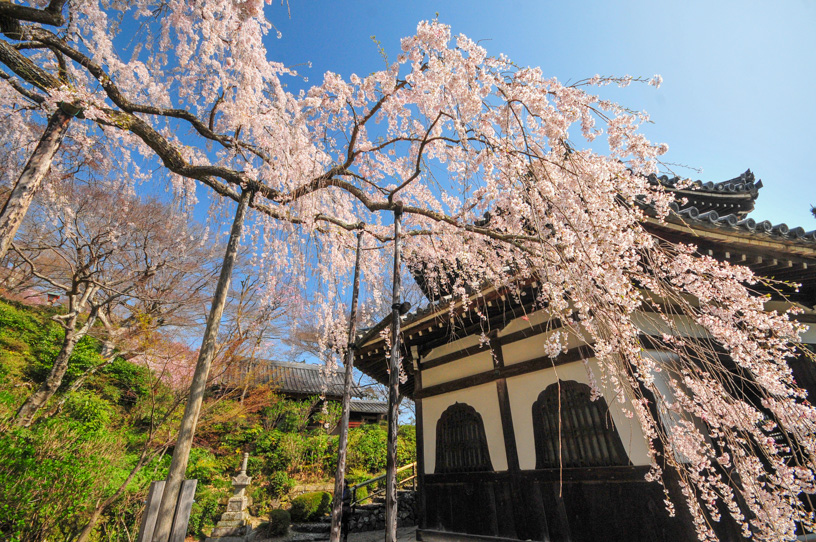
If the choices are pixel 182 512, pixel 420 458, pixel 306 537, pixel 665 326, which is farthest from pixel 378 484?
pixel 182 512

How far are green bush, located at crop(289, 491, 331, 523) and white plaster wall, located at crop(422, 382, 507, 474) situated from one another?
209 inches

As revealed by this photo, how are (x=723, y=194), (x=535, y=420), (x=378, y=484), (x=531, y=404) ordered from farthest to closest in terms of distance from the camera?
(x=378, y=484)
(x=723, y=194)
(x=531, y=404)
(x=535, y=420)

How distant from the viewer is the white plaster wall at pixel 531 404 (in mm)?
4527

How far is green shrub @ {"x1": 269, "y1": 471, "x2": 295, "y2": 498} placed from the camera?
10641 millimetres

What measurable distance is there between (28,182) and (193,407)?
9.52 feet

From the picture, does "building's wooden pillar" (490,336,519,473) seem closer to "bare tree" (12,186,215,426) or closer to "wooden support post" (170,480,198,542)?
"wooden support post" (170,480,198,542)

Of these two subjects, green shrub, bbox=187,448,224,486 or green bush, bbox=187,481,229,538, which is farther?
green shrub, bbox=187,448,224,486

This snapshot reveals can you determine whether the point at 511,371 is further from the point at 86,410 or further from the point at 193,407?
the point at 86,410

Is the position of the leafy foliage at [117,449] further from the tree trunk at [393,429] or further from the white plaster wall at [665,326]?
the white plaster wall at [665,326]

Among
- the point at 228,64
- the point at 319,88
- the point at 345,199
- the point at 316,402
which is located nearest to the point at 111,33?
the point at 228,64

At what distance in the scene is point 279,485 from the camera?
10680mm

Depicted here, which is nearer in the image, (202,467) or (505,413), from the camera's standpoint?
(505,413)

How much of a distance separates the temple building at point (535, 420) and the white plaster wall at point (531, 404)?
0.05 ft

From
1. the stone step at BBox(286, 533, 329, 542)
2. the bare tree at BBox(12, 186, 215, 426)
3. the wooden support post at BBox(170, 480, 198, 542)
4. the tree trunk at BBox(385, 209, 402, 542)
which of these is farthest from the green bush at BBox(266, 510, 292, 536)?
the tree trunk at BBox(385, 209, 402, 542)
